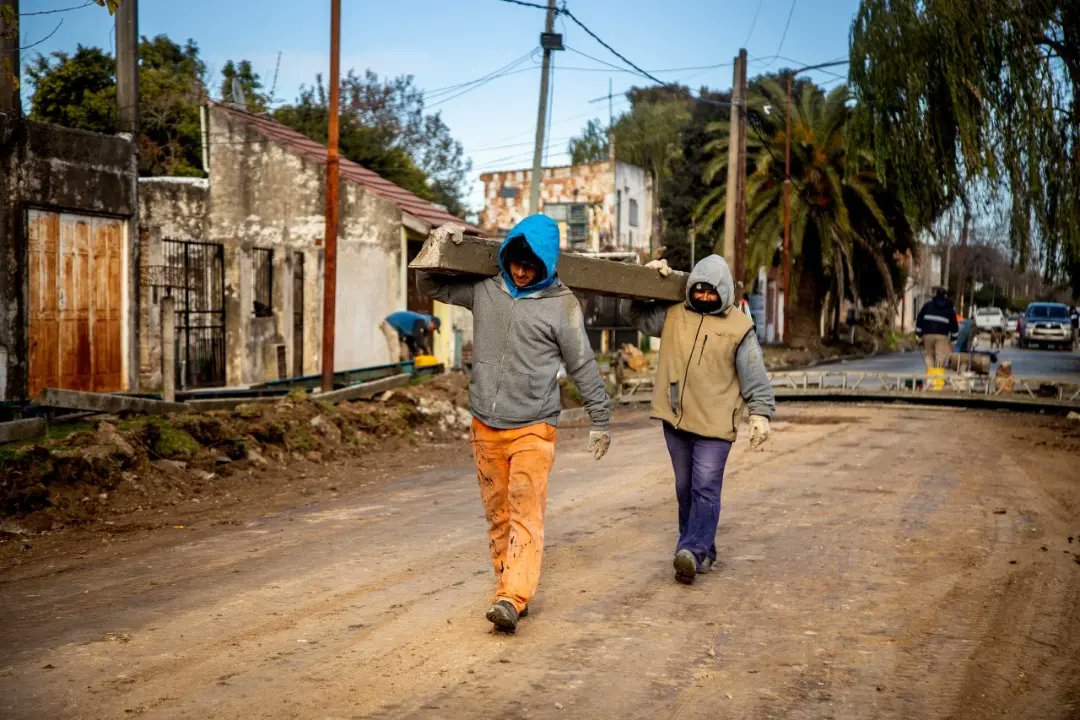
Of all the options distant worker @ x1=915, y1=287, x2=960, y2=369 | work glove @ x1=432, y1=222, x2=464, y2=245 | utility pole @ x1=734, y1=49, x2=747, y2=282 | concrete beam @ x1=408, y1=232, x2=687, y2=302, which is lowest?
distant worker @ x1=915, y1=287, x2=960, y2=369

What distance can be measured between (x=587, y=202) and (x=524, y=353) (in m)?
45.4

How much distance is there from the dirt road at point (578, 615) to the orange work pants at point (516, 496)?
0.86ft

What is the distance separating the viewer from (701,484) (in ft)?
22.9

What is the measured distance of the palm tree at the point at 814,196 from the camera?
36.9 m

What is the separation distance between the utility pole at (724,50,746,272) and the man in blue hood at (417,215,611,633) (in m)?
19.3

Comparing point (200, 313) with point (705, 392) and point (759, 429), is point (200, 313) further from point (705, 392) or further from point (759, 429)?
point (759, 429)

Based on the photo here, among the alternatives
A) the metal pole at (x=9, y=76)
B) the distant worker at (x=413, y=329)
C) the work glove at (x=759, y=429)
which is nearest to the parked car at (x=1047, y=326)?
the distant worker at (x=413, y=329)

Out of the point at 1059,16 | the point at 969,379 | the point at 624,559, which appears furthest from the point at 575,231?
the point at 624,559

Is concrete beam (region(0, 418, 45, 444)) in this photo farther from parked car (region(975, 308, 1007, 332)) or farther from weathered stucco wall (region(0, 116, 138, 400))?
parked car (region(975, 308, 1007, 332))

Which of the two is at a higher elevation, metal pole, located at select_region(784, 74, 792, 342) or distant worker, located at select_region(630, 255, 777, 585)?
metal pole, located at select_region(784, 74, 792, 342)

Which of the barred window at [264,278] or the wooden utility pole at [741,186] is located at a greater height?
the wooden utility pole at [741,186]

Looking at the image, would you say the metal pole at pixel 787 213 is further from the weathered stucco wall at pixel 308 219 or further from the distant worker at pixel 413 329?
the distant worker at pixel 413 329

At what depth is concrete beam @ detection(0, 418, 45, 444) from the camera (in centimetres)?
1059

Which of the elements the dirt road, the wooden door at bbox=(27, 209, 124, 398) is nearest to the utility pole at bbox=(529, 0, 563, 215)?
the wooden door at bbox=(27, 209, 124, 398)
